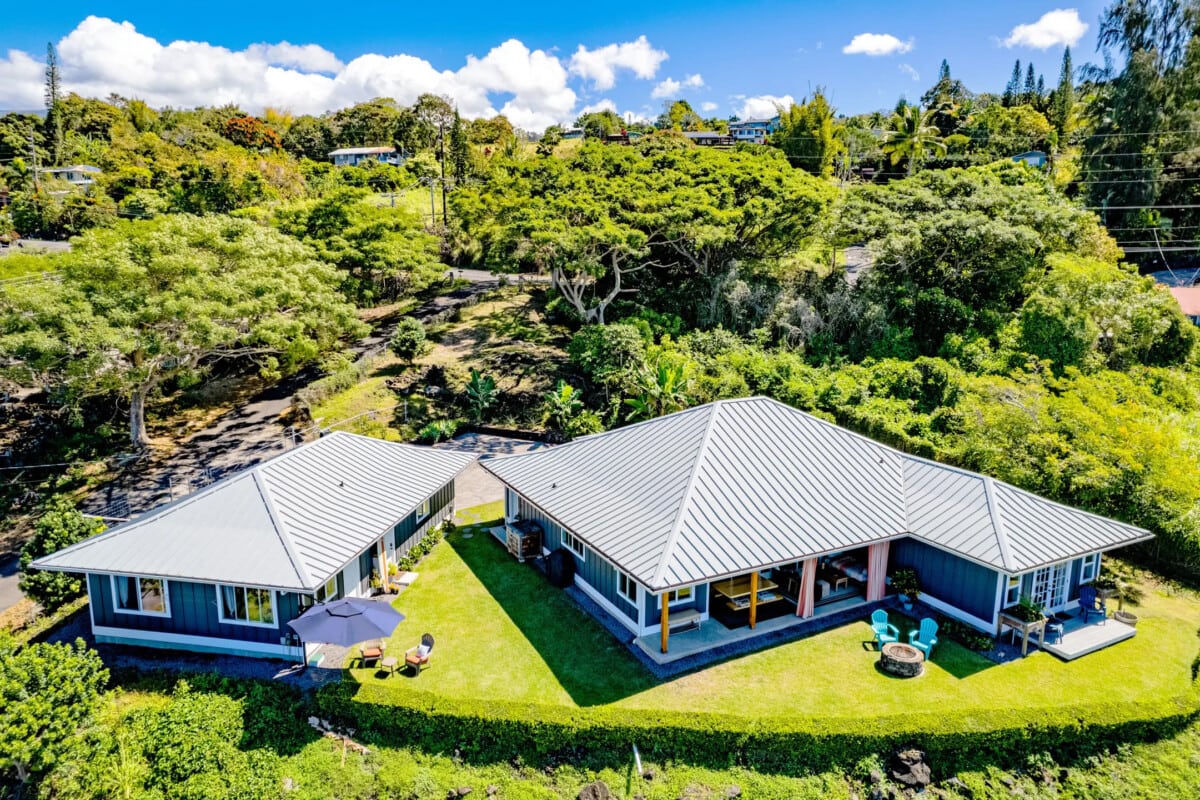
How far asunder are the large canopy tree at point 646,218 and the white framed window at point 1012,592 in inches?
870

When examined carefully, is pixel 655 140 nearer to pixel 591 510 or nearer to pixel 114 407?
pixel 114 407

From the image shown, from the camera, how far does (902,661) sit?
16594 millimetres

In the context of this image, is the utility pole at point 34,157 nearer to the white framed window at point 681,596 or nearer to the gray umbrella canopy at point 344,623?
the gray umbrella canopy at point 344,623

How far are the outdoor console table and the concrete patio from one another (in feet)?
1.02

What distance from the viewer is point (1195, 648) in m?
17.7

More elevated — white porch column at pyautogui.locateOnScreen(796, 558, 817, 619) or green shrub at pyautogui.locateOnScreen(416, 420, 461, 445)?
green shrub at pyautogui.locateOnScreen(416, 420, 461, 445)

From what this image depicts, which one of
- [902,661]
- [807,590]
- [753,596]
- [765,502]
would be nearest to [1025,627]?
[902,661]

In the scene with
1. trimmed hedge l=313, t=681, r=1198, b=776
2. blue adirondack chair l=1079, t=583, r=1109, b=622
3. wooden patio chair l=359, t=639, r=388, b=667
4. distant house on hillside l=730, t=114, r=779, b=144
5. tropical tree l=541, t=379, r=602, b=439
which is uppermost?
distant house on hillside l=730, t=114, r=779, b=144

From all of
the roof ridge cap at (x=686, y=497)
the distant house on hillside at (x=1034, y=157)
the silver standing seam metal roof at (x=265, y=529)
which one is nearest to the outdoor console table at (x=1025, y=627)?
the roof ridge cap at (x=686, y=497)

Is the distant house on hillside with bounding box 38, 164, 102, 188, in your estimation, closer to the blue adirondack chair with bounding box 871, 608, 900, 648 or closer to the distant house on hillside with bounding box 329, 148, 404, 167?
the distant house on hillside with bounding box 329, 148, 404, 167

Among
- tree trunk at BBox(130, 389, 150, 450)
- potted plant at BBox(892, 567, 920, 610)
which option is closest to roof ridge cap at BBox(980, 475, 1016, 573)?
potted plant at BBox(892, 567, 920, 610)

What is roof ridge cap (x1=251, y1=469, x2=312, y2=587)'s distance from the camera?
16797mm

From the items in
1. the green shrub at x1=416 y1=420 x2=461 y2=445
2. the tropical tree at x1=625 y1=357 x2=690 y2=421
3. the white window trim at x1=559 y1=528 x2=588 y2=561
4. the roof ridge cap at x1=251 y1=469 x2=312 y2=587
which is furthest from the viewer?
the green shrub at x1=416 y1=420 x2=461 y2=445

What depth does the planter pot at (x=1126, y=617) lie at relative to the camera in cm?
1850
